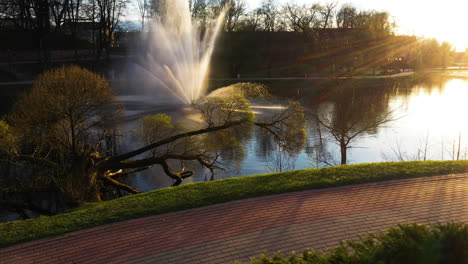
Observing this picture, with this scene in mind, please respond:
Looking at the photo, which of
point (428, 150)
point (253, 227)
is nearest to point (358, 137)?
point (428, 150)

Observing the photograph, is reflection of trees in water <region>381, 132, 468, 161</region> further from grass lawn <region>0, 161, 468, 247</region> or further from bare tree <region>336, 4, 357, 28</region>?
bare tree <region>336, 4, 357, 28</region>

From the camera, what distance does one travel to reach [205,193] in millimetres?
9250

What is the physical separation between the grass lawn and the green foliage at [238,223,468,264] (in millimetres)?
4119

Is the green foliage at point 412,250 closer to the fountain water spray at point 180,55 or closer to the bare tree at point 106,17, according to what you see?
the fountain water spray at point 180,55

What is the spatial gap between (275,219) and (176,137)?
855 centimetres

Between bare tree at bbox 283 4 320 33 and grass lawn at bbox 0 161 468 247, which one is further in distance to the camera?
bare tree at bbox 283 4 320 33

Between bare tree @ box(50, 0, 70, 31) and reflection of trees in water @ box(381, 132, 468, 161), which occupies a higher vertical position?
bare tree @ box(50, 0, 70, 31)

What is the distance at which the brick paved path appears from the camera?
21.6ft

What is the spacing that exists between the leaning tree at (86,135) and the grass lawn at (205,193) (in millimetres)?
3334

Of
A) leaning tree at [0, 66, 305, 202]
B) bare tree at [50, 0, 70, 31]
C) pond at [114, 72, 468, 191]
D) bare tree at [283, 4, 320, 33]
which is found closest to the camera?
leaning tree at [0, 66, 305, 202]

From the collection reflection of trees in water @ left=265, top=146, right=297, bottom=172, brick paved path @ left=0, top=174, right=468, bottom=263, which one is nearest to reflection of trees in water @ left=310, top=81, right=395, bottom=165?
reflection of trees in water @ left=265, top=146, right=297, bottom=172

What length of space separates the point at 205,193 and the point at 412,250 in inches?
219

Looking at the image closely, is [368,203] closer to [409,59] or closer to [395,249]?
[395,249]

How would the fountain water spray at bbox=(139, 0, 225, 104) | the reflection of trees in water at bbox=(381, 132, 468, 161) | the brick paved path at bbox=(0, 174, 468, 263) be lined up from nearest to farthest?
the brick paved path at bbox=(0, 174, 468, 263)
the reflection of trees in water at bbox=(381, 132, 468, 161)
the fountain water spray at bbox=(139, 0, 225, 104)
